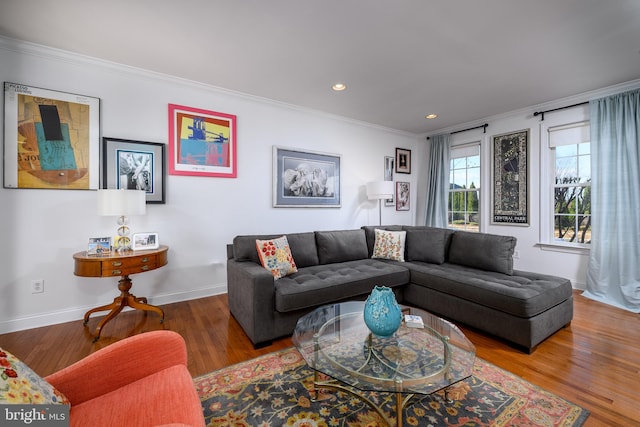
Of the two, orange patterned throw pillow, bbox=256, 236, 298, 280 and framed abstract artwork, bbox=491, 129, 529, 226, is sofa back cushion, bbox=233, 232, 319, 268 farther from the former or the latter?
framed abstract artwork, bbox=491, 129, 529, 226

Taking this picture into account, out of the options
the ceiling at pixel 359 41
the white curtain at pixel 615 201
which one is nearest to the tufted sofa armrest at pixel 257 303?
the ceiling at pixel 359 41

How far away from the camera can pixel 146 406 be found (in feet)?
3.15

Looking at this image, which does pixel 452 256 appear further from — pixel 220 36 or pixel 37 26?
pixel 37 26

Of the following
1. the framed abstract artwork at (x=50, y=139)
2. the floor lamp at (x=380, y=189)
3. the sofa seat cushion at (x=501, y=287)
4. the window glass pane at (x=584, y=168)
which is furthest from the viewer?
the floor lamp at (x=380, y=189)

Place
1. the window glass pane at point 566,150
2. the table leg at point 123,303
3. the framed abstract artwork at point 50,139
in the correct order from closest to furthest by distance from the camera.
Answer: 1. the framed abstract artwork at point 50,139
2. the table leg at point 123,303
3. the window glass pane at point 566,150

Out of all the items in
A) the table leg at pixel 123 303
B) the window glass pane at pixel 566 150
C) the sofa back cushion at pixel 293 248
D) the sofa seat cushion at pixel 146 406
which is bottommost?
the table leg at pixel 123 303

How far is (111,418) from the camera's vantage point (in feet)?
3.00

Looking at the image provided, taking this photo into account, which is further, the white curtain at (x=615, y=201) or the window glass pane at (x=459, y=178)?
the window glass pane at (x=459, y=178)

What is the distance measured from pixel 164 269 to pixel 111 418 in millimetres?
2336

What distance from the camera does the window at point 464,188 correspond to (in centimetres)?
457

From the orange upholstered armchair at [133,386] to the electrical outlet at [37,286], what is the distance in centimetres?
216

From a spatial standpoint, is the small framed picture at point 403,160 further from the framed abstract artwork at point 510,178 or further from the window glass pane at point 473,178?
the framed abstract artwork at point 510,178

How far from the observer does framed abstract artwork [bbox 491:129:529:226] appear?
3.95 meters

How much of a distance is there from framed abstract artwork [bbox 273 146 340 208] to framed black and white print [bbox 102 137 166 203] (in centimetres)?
137
